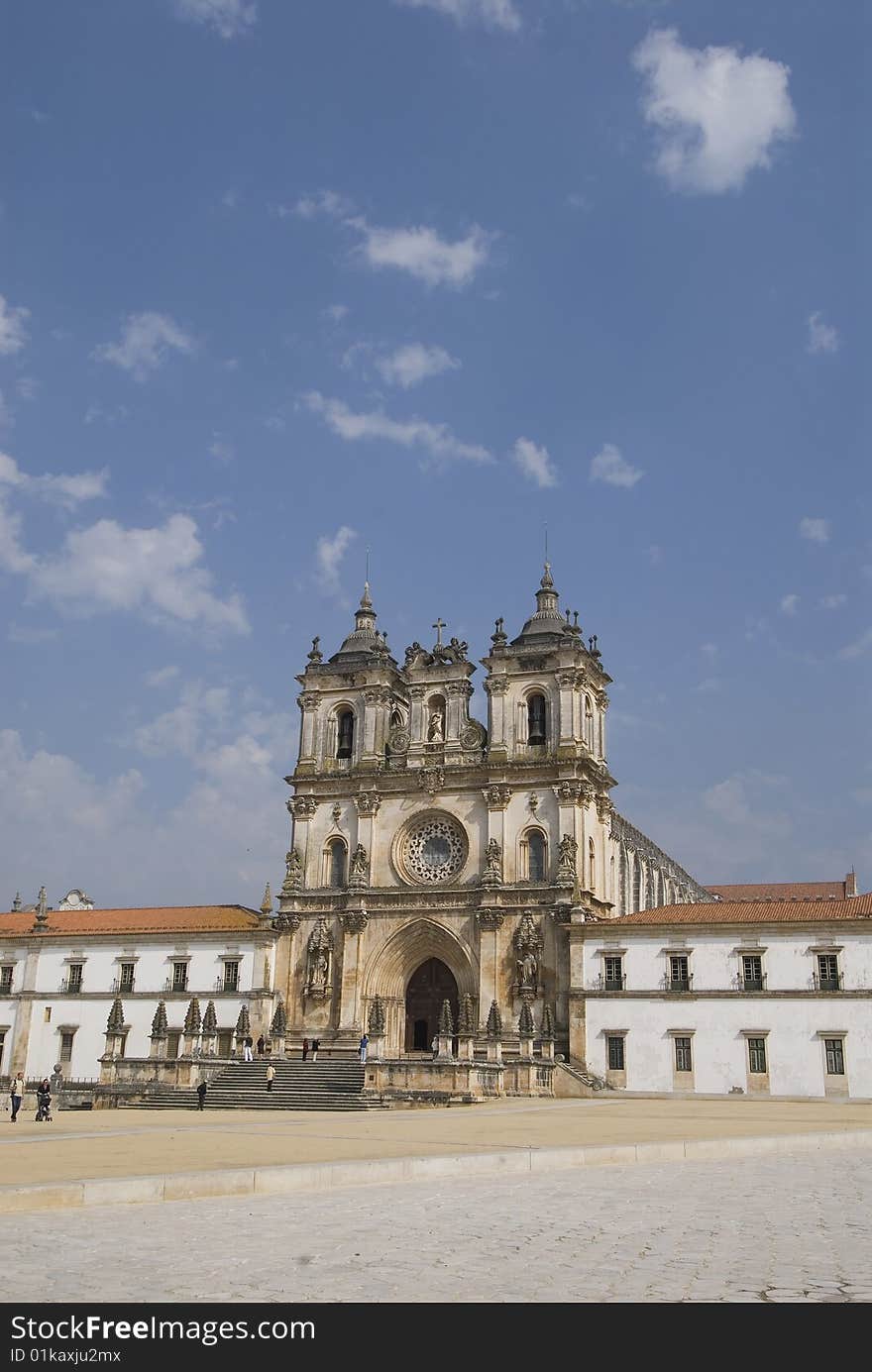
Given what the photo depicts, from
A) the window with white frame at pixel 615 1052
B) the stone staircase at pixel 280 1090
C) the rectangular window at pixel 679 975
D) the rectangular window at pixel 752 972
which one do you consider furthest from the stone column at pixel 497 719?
the stone staircase at pixel 280 1090

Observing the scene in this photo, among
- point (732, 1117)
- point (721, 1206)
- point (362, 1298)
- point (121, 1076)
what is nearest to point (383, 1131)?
point (732, 1117)

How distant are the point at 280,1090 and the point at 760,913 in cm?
2023

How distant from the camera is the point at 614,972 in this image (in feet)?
170

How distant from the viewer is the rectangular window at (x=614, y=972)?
170 feet

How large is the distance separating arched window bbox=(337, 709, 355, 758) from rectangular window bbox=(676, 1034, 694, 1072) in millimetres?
22169

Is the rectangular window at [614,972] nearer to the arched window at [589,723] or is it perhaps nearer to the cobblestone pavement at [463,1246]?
the arched window at [589,723]

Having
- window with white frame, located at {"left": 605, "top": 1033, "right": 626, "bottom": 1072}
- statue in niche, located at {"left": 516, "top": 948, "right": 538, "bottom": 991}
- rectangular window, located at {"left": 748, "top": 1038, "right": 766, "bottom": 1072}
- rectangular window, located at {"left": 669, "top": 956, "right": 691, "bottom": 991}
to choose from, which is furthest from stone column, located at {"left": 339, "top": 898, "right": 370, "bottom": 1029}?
rectangular window, located at {"left": 748, "top": 1038, "right": 766, "bottom": 1072}

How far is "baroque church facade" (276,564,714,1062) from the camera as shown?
5600 centimetres

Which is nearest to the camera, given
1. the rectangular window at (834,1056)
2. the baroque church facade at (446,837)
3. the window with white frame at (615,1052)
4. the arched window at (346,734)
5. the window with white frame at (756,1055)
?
the rectangular window at (834,1056)

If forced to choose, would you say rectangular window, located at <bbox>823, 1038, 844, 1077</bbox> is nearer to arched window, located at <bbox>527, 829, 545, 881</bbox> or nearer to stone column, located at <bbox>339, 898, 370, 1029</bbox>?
arched window, located at <bbox>527, 829, 545, 881</bbox>

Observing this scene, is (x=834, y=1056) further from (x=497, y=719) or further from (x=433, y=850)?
(x=497, y=719)

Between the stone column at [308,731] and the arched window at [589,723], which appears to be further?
the stone column at [308,731]

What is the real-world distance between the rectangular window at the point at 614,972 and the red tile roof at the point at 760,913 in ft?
5.01
